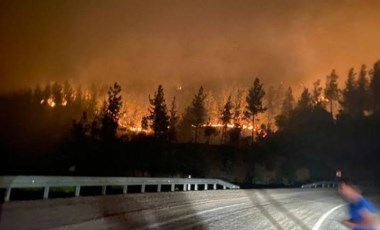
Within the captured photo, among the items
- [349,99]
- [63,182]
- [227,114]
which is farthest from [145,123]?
[63,182]

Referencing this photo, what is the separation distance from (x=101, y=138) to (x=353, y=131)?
75.6m

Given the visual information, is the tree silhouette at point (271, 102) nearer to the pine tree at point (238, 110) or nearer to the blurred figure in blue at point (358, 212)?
the pine tree at point (238, 110)

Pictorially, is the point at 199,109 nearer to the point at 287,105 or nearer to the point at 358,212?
the point at 287,105

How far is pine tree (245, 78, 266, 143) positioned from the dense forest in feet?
0.79

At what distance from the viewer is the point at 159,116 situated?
327ft

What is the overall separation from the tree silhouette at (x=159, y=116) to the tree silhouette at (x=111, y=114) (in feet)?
30.1

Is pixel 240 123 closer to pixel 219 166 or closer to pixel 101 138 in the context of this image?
pixel 219 166

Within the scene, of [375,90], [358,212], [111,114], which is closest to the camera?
[358,212]

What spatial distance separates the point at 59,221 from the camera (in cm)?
1109

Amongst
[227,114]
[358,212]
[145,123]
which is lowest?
[358,212]

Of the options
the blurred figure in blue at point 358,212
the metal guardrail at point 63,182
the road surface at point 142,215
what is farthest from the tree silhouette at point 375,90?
the blurred figure in blue at point 358,212

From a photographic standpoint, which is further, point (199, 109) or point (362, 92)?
point (362, 92)

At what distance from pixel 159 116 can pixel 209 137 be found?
22.6 m

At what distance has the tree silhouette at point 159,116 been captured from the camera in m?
99.2
